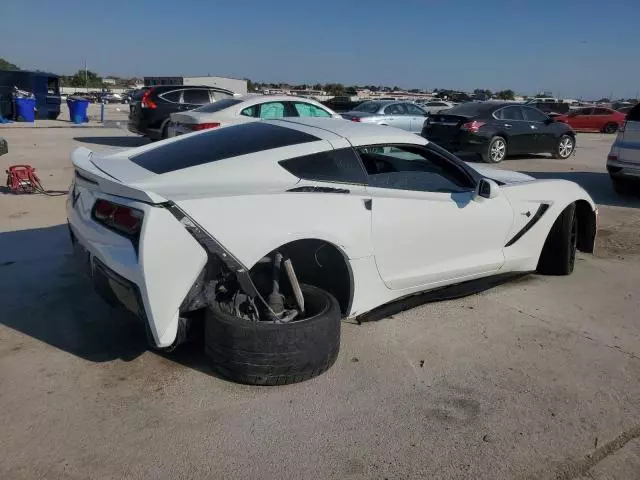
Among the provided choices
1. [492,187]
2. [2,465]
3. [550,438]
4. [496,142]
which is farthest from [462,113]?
[2,465]

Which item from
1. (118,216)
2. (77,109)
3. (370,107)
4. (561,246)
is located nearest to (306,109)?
(370,107)

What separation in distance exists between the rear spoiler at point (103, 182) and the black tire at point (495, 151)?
11.4 metres

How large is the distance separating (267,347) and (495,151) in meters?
12.1

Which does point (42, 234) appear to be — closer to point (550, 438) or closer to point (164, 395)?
point (164, 395)

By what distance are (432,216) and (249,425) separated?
195cm

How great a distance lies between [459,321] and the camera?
4.29 metres

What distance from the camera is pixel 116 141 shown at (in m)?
16.9

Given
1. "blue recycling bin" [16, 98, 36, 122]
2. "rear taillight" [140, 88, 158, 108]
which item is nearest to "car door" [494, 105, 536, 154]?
"rear taillight" [140, 88, 158, 108]

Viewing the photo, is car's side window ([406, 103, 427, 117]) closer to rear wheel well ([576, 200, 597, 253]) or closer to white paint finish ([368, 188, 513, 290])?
rear wheel well ([576, 200, 597, 253])

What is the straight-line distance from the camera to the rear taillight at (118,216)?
9.98 ft

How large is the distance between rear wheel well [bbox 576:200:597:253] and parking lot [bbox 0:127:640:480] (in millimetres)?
960

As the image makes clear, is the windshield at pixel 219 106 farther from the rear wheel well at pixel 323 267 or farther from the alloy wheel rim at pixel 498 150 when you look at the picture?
the rear wheel well at pixel 323 267

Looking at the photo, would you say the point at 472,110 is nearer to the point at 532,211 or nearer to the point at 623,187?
the point at 623,187

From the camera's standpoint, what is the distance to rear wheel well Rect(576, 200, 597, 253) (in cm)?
553
